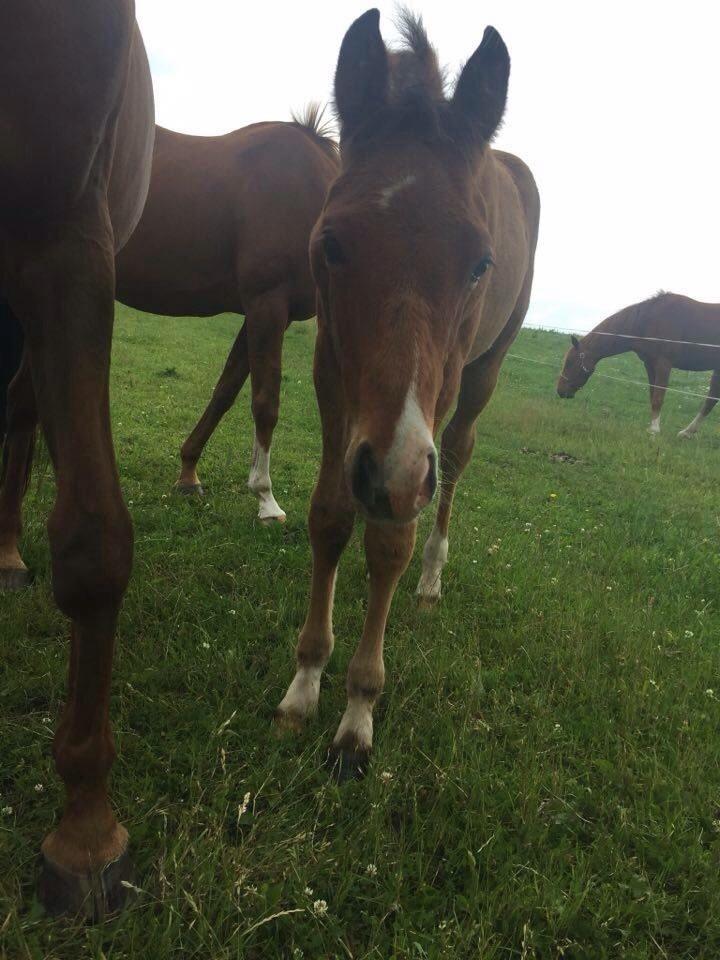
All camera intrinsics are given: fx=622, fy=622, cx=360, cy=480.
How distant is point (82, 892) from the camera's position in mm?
1521

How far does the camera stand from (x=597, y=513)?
6.02 metres

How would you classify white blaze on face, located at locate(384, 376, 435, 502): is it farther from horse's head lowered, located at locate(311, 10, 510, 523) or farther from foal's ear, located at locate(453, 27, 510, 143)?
foal's ear, located at locate(453, 27, 510, 143)

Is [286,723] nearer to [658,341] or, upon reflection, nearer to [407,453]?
[407,453]

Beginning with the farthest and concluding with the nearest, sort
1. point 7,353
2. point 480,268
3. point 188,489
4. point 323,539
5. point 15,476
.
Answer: point 188,489, point 15,476, point 7,353, point 323,539, point 480,268

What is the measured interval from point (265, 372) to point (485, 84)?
2.65m

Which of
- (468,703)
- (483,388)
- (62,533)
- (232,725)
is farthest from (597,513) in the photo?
(62,533)

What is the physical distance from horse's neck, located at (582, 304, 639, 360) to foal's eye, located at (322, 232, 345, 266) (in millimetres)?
14017

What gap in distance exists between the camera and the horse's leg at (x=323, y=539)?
2.41 metres

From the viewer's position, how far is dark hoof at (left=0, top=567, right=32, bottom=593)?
3.02 metres

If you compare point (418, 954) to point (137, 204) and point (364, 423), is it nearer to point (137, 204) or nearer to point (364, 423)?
point (364, 423)

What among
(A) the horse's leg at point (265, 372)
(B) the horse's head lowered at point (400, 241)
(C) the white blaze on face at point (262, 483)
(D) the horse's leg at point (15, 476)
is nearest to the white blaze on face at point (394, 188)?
(B) the horse's head lowered at point (400, 241)

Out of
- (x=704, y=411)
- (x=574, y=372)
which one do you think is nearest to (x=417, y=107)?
(x=704, y=411)

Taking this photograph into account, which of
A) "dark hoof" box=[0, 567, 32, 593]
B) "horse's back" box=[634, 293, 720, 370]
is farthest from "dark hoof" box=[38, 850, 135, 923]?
"horse's back" box=[634, 293, 720, 370]

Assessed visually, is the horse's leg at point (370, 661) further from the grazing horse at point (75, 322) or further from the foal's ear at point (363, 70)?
the foal's ear at point (363, 70)
